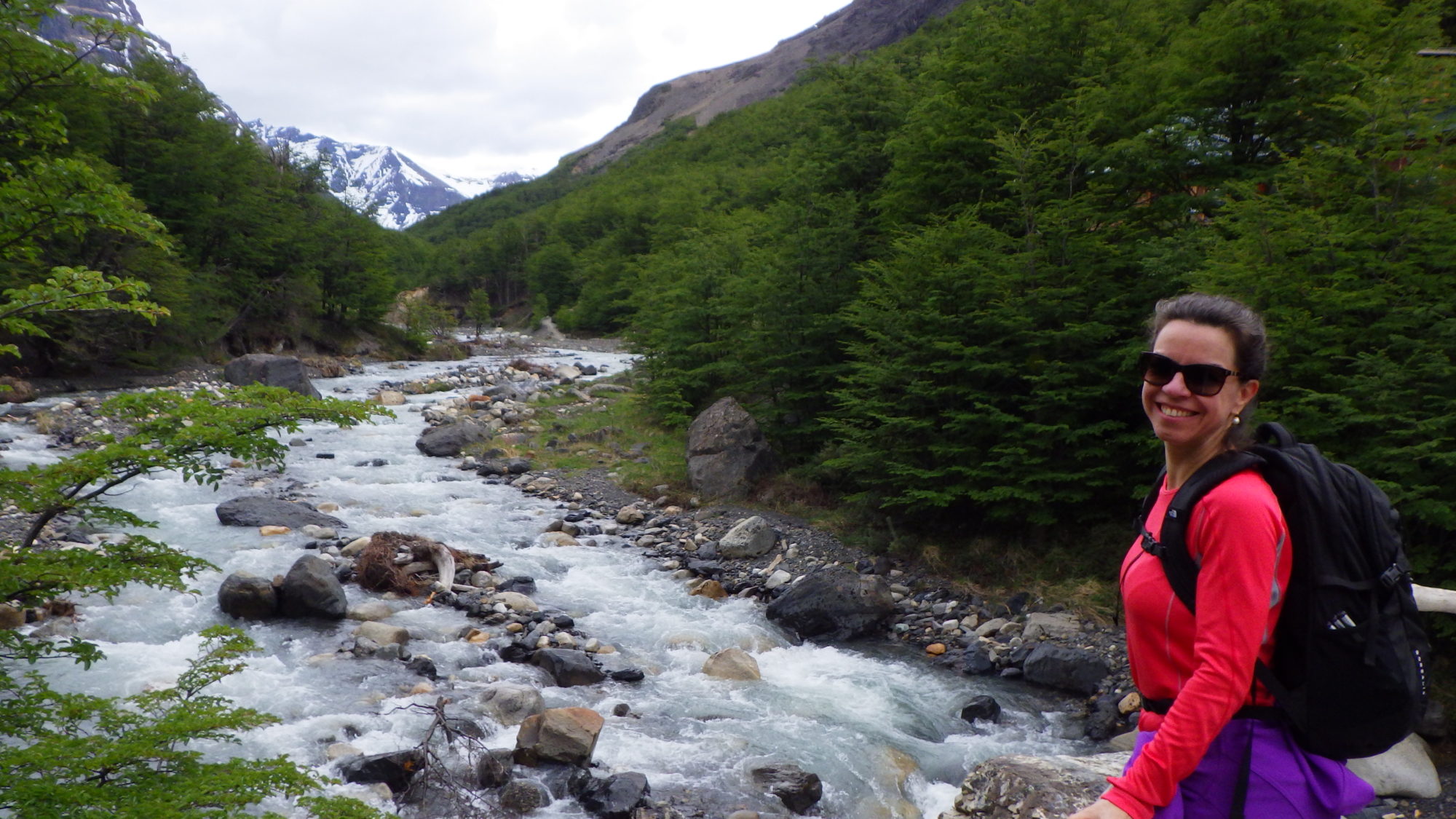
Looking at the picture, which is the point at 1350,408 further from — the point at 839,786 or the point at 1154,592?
the point at 1154,592

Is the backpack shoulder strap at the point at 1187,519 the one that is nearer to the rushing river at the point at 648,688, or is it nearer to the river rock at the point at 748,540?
the rushing river at the point at 648,688

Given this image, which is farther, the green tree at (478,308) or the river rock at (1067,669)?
the green tree at (478,308)

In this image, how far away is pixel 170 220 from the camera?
28.0 metres

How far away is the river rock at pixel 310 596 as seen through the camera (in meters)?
8.97

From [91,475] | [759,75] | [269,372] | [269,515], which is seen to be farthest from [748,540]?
[759,75]

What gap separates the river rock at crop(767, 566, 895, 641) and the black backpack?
7.88 m

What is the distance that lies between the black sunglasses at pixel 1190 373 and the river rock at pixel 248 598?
9.83m

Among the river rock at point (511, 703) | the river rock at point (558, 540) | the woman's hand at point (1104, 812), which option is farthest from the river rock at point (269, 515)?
the woman's hand at point (1104, 812)

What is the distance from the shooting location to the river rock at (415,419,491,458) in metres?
17.8

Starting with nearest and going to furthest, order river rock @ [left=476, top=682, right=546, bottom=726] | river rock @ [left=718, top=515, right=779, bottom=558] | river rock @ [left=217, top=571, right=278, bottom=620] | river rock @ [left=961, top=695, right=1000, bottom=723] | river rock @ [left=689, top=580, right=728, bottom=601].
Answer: river rock @ [left=476, top=682, right=546, bottom=726] < river rock @ [left=961, top=695, right=1000, bottom=723] < river rock @ [left=217, top=571, right=278, bottom=620] < river rock @ [left=689, top=580, right=728, bottom=601] < river rock @ [left=718, top=515, right=779, bottom=558]

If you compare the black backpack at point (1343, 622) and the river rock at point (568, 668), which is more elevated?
the black backpack at point (1343, 622)

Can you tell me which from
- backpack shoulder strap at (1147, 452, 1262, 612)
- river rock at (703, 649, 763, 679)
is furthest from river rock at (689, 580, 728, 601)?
backpack shoulder strap at (1147, 452, 1262, 612)

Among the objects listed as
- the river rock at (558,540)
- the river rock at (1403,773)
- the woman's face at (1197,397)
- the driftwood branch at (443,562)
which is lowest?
the river rock at (1403,773)

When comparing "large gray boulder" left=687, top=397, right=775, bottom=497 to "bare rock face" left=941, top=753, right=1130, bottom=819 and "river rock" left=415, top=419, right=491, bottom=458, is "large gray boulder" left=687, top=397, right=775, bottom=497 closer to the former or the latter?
"river rock" left=415, top=419, right=491, bottom=458
